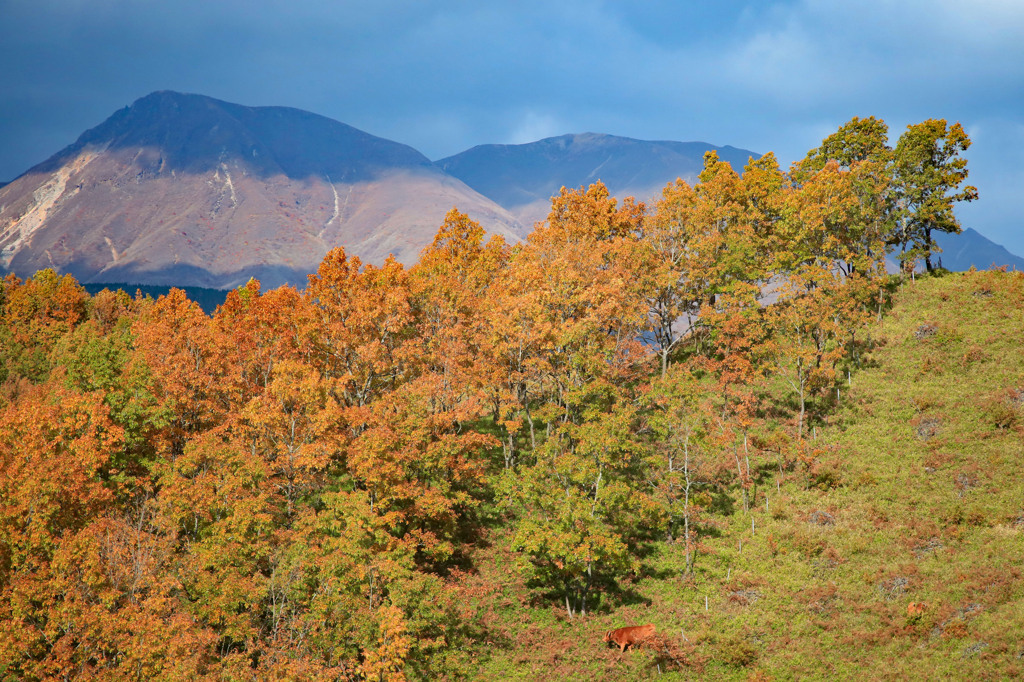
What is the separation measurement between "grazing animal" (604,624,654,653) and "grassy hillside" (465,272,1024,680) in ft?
2.15

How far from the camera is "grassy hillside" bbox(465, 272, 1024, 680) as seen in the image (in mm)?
30562

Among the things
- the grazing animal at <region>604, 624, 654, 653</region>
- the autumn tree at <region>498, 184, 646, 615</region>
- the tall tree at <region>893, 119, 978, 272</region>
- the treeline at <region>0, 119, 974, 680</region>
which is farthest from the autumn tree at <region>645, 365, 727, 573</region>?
the tall tree at <region>893, 119, 978, 272</region>

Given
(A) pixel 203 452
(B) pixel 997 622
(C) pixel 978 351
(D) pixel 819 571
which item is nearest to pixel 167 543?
(A) pixel 203 452

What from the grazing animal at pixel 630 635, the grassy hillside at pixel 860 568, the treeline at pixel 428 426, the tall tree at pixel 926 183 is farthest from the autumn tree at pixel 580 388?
the tall tree at pixel 926 183

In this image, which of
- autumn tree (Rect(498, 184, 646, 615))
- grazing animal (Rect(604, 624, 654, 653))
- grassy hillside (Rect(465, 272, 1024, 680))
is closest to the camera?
grassy hillside (Rect(465, 272, 1024, 680))

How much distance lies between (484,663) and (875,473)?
1153 inches

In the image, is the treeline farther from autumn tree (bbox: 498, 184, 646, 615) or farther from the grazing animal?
the grazing animal

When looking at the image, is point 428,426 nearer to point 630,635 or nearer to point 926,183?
point 630,635

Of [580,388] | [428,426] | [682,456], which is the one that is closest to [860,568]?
[682,456]

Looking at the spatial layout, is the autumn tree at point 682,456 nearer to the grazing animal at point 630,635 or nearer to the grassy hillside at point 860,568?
the grassy hillside at point 860,568

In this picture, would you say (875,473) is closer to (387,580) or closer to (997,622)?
(997,622)

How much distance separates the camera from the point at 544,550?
4047 cm

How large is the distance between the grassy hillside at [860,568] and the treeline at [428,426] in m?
2.06

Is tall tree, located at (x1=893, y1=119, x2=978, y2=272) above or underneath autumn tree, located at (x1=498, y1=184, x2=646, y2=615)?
above
